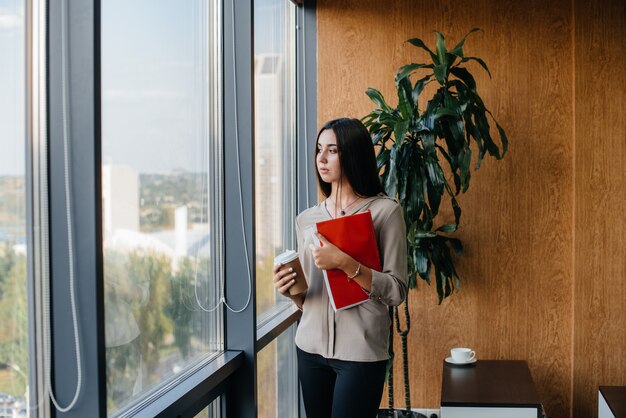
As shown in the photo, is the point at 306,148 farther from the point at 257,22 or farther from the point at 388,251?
the point at 388,251

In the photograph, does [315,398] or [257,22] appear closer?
[315,398]

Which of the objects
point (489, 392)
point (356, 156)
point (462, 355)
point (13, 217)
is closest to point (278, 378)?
point (462, 355)

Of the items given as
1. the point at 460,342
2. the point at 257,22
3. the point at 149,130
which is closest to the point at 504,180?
the point at 460,342

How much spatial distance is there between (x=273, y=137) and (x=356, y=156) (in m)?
1.48

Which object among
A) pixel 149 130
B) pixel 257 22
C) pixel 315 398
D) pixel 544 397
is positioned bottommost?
pixel 544 397

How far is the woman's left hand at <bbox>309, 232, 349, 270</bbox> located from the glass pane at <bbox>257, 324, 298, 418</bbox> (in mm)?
1322

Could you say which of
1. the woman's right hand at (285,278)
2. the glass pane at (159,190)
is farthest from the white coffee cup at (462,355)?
the woman's right hand at (285,278)

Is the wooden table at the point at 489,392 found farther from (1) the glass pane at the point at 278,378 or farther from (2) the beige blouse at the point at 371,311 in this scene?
(2) the beige blouse at the point at 371,311

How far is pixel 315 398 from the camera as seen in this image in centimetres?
231

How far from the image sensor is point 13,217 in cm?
157

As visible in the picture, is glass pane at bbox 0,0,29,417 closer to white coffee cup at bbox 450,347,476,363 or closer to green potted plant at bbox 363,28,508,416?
green potted plant at bbox 363,28,508,416

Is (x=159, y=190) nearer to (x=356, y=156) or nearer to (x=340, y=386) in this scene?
(x=356, y=156)

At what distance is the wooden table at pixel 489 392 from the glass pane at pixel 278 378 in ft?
2.81

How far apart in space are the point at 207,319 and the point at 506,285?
2111 mm
